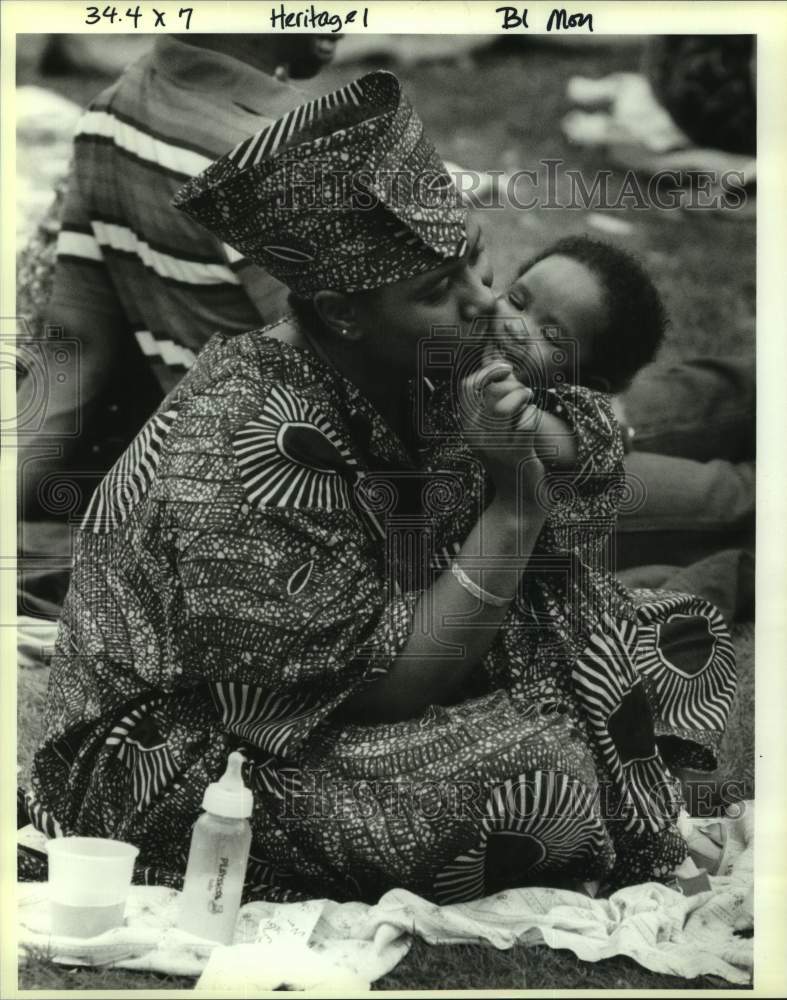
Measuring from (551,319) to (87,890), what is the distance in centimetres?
155

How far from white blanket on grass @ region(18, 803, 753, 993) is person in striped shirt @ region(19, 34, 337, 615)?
0.79 metres

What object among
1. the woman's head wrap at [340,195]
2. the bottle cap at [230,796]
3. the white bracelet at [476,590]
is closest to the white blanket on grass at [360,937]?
the bottle cap at [230,796]

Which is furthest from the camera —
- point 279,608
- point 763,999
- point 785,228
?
point 785,228

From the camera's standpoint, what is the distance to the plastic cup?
9.46 ft

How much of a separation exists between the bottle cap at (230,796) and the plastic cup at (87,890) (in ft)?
0.71

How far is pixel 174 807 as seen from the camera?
2.95m

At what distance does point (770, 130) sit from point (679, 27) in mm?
311

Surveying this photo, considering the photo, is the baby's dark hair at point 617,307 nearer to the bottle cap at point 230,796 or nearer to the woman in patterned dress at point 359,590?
the woman in patterned dress at point 359,590

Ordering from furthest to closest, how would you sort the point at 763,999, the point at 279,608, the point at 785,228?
1. the point at 785,228
2. the point at 763,999
3. the point at 279,608

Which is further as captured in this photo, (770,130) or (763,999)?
(770,130)

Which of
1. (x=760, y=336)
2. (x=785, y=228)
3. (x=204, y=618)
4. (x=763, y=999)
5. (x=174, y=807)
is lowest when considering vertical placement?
(x=763, y=999)

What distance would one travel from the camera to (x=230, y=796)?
2.87 metres

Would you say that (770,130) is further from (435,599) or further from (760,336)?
(435,599)

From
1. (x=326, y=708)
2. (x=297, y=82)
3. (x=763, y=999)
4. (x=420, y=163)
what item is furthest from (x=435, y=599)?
(x=297, y=82)
